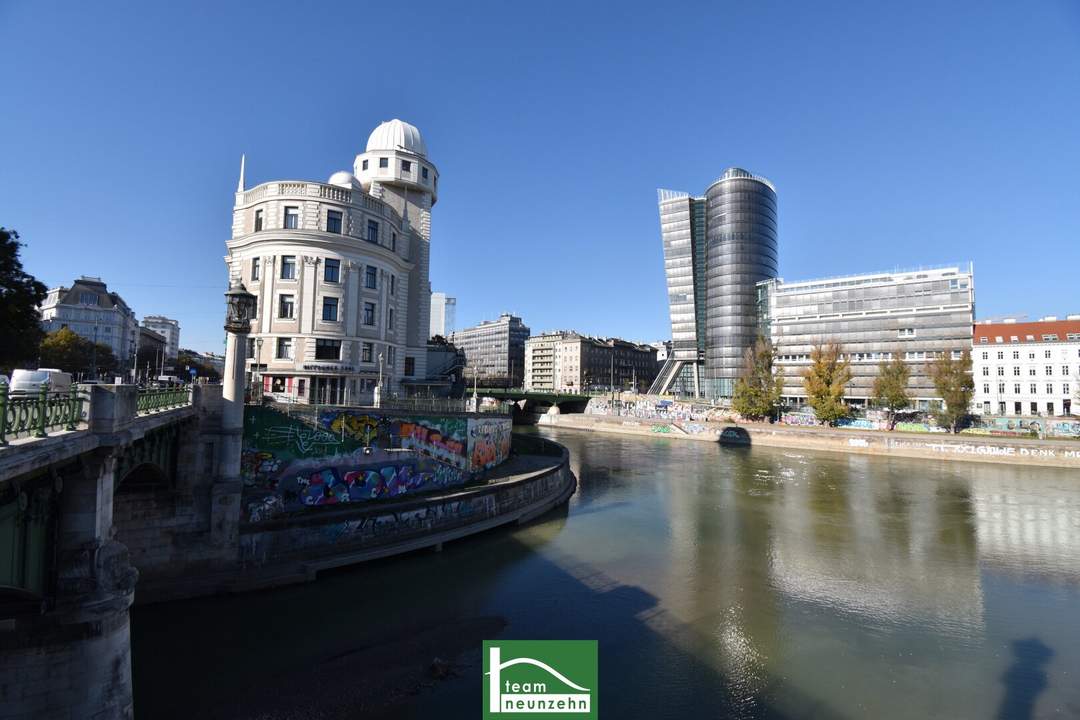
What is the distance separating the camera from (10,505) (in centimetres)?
911

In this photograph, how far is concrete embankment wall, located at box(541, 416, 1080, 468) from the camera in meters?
56.7

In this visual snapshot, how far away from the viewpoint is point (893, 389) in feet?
A: 241

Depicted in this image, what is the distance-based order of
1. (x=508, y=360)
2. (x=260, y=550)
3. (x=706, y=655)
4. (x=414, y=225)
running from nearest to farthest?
(x=706, y=655), (x=260, y=550), (x=414, y=225), (x=508, y=360)

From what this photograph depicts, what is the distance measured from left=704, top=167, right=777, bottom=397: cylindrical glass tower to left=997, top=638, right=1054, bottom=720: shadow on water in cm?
10419

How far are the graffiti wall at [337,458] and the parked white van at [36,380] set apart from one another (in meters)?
8.47

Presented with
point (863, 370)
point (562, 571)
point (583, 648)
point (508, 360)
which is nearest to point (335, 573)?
point (562, 571)

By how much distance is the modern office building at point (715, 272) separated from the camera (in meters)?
120

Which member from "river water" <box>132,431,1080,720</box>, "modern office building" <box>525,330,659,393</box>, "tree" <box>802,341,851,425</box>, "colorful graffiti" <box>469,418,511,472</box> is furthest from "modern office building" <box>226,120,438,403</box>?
"modern office building" <box>525,330,659,393</box>

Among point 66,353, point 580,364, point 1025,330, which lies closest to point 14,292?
point 66,353

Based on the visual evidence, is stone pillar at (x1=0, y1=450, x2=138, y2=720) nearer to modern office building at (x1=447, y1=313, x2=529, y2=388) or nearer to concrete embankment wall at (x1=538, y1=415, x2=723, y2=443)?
concrete embankment wall at (x1=538, y1=415, x2=723, y2=443)

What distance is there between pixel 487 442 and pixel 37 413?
29272 mm

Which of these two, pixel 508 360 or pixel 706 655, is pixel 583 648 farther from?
pixel 508 360

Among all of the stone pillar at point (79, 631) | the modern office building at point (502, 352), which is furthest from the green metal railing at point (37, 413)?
the modern office building at point (502, 352)

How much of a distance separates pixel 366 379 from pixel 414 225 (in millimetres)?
19899
